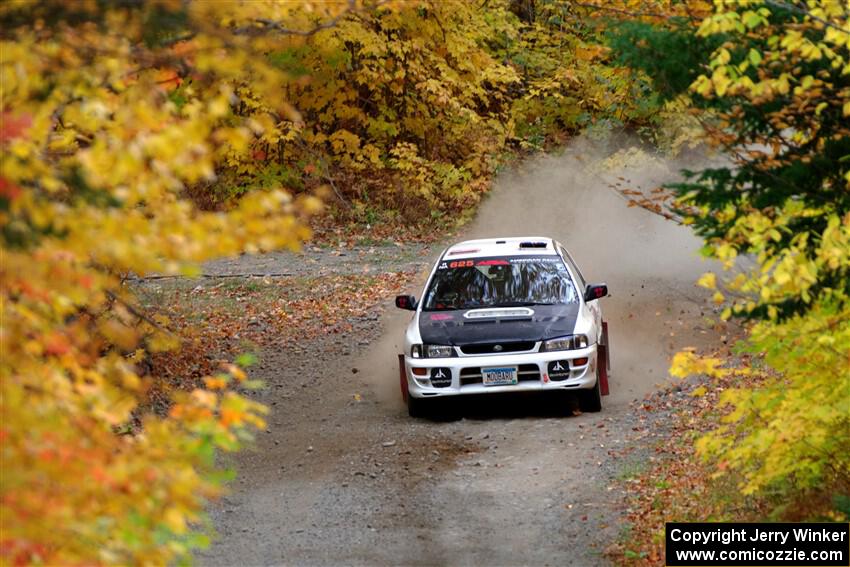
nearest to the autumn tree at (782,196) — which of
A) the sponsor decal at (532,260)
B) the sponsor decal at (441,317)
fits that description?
A: the sponsor decal at (441,317)

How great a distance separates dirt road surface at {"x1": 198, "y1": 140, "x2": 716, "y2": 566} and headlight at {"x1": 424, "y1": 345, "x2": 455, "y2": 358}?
0.81m

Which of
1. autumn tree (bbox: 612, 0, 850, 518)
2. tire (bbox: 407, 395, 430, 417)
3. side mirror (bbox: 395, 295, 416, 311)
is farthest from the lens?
side mirror (bbox: 395, 295, 416, 311)

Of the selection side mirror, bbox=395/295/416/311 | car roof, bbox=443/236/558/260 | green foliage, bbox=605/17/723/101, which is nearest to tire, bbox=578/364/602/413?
car roof, bbox=443/236/558/260

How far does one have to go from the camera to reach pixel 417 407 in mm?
13141

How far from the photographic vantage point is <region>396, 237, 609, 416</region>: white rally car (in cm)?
1244

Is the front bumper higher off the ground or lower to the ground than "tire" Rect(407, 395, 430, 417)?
higher

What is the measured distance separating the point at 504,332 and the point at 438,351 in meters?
0.74

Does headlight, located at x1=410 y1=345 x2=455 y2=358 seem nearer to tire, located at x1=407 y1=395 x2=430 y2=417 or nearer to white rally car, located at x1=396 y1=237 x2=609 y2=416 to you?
white rally car, located at x1=396 y1=237 x2=609 y2=416

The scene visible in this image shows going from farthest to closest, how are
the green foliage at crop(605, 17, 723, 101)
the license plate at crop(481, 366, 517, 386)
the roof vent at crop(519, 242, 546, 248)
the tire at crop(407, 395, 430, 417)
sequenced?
the roof vent at crop(519, 242, 546, 248)
the tire at crop(407, 395, 430, 417)
the license plate at crop(481, 366, 517, 386)
the green foliage at crop(605, 17, 723, 101)

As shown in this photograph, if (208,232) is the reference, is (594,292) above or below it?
below

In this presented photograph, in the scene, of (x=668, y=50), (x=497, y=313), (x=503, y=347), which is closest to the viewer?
(x=668, y=50)

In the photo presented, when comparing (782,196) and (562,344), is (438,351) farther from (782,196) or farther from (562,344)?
(782,196)

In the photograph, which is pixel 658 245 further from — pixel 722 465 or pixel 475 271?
pixel 722 465

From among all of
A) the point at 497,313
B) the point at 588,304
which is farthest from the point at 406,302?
the point at 588,304
